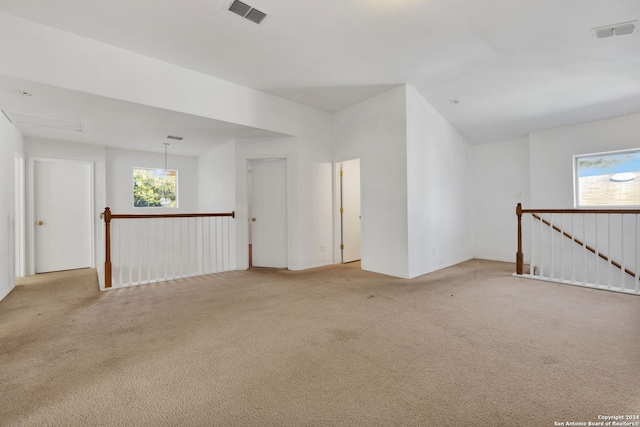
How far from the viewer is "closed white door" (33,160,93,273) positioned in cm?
549

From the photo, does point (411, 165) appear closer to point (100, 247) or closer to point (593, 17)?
point (593, 17)

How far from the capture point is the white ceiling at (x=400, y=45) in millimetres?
2773

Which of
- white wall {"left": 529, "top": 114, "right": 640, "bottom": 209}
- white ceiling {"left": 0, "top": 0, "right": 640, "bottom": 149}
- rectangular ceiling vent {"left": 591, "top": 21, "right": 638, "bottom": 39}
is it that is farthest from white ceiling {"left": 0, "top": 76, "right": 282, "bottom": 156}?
white wall {"left": 529, "top": 114, "right": 640, "bottom": 209}

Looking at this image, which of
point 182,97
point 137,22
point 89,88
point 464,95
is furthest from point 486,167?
point 89,88

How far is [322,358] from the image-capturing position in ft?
6.83

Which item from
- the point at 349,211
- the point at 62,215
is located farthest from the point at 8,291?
the point at 349,211

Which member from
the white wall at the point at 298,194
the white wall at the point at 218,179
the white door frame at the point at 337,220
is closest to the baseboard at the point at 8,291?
the white wall at the point at 298,194

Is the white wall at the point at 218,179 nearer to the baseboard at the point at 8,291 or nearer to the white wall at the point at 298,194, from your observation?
the white wall at the point at 298,194

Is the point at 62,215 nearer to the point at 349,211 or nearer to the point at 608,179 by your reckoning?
the point at 349,211

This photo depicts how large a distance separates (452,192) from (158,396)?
559 cm

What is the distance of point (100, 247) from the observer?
19.7ft

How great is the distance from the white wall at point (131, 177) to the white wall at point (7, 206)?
197 centimetres

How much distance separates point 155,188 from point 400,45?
6.29 meters

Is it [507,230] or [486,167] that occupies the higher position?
[486,167]
